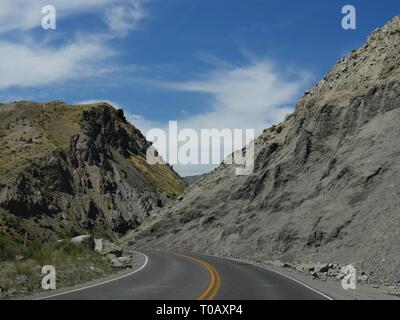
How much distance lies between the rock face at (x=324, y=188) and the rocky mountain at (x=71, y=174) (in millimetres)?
26782

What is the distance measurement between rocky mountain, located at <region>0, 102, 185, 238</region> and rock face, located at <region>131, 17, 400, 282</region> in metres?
26.8

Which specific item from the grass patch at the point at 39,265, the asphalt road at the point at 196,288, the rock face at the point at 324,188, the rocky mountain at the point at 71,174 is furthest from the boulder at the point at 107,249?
the rocky mountain at the point at 71,174

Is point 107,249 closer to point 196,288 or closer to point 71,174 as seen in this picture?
point 196,288

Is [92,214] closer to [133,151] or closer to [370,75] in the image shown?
[133,151]

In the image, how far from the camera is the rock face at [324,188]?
33562mm

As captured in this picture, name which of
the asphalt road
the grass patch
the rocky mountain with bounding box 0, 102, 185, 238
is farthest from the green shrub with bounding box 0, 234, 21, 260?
the rocky mountain with bounding box 0, 102, 185, 238

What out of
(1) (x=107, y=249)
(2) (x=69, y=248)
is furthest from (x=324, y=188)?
(2) (x=69, y=248)

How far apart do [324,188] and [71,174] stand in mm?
70059

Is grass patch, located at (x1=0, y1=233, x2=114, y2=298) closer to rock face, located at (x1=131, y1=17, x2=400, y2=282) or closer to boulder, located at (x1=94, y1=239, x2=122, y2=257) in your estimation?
boulder, located at (x1=94, y1=239, x2=122, y2=257)

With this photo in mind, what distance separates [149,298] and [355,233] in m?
21.3

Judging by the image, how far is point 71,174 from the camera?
102188mm

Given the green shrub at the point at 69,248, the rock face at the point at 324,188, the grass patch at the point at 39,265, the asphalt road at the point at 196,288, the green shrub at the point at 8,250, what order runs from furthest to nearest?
the rock face at the point at 324,188
the green shrub at the point at 69,248
the green shrub at the point at 8,250
the grass patch at the point at 39,265
the asphalt road at the point at 196,288

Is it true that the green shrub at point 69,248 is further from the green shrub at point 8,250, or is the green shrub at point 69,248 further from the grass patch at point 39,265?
the green shrub at point 8,250

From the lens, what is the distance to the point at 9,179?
87.1 metres
